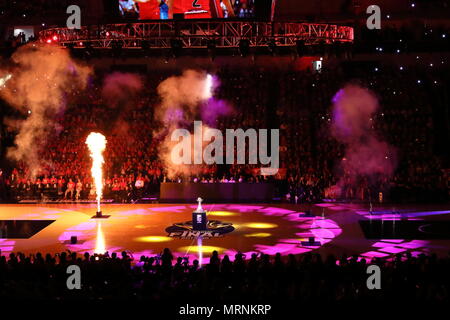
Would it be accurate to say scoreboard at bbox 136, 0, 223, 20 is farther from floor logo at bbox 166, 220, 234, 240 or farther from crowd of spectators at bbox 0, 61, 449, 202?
crowd of spectators at bbox 0, 61, 449, 202

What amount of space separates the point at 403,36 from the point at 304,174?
1106cm

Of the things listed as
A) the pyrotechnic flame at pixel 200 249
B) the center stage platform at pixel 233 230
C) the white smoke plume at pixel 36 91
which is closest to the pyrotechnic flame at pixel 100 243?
the center stage platform at pixel 233 230

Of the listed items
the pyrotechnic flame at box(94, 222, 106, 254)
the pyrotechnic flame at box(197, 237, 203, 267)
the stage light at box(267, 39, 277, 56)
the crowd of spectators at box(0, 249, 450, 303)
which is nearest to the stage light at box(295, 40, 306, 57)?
the stage light at box(267, 39, 277, 56)

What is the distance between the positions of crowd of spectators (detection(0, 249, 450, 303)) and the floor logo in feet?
19.4

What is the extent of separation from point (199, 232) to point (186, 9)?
7831 mm

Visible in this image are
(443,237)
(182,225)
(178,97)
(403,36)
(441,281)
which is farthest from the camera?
(178,97)

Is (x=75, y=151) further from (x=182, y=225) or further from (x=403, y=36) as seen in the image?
(x=403, y=36)

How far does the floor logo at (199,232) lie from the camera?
19.7 meters

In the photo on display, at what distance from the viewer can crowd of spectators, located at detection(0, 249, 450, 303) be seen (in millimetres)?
10523

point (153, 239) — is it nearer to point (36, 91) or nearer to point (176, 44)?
point (176, 44)

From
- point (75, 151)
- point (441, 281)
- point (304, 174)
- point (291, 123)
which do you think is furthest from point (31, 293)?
point (291, 123)

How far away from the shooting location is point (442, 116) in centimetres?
3441

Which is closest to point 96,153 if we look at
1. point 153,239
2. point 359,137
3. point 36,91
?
point 36,91

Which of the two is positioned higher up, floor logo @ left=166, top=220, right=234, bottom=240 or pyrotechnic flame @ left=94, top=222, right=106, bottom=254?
floor logo @ left=166, top=220, right=234, bottom=240
